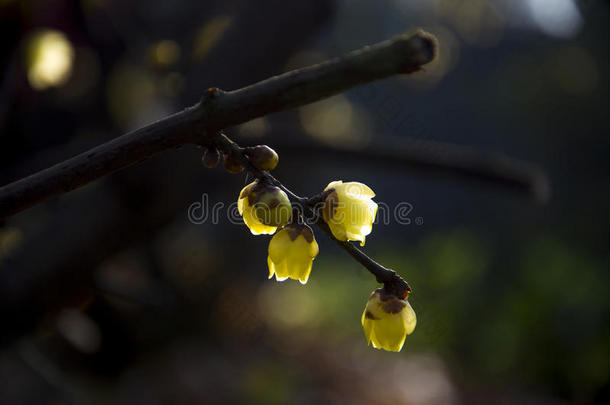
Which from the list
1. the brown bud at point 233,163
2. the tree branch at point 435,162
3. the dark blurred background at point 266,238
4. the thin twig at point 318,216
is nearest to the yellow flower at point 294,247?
the thin twig at point 318,216

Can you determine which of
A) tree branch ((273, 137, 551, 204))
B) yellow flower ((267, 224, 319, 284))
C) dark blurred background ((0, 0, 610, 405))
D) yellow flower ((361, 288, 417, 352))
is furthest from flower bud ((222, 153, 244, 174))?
tree branch ((273, 137, 551, 204))

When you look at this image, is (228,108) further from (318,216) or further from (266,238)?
(266,238)

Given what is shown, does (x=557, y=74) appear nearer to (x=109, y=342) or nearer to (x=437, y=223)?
(x=437, y=223)

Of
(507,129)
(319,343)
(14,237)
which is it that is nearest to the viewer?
(14,237)

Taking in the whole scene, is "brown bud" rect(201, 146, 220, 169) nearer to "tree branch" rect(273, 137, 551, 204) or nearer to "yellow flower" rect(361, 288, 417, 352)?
"yellow flower" rect(361, 288, 417, 352)

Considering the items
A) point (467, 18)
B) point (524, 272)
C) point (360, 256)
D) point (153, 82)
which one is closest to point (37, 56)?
point (153, 82)

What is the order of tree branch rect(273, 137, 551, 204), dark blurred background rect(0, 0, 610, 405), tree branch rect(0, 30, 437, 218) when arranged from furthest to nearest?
tree branch rect(273, 137, 551, 204) < dark blurred background rect(0, 0, 610, 405) < tree branch rect(0, 30, 437, 218)

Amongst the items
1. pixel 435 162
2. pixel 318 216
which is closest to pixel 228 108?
pixel 318 216
